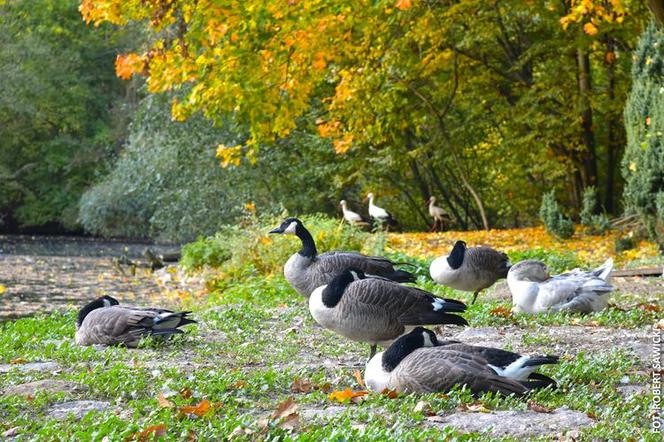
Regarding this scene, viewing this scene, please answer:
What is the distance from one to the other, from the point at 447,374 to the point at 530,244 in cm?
1560

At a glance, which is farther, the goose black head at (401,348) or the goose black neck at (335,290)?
the goose black neck at (335,290)

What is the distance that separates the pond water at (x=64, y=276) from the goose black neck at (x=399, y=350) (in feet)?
21.8

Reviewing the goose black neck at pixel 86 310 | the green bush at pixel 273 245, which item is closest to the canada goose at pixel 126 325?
the goose black neck at pixel 86 310

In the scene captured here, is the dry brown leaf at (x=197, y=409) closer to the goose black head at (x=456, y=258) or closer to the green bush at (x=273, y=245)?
the goose black head at (x=456, y=258)

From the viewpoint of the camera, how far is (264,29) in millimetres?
14727

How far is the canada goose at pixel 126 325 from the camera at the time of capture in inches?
326

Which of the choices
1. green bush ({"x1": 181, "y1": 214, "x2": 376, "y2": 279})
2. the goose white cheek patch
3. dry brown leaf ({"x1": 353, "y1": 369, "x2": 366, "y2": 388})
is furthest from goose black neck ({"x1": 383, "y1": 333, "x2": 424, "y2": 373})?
green bush ({"x1": 181, "y1": 214, "x2": 376, "y2": 279})

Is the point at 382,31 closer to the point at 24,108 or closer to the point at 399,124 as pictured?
the point at 399,124

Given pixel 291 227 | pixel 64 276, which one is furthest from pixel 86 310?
pixel 64 276

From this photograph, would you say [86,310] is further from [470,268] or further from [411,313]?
[470,268]

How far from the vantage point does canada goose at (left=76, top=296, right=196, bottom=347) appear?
27.2 ft

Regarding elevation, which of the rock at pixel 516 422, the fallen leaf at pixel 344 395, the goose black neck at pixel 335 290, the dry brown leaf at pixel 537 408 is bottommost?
the dry brown leaf at pixel 537 408

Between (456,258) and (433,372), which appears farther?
(456,258)

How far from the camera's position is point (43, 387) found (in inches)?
247
